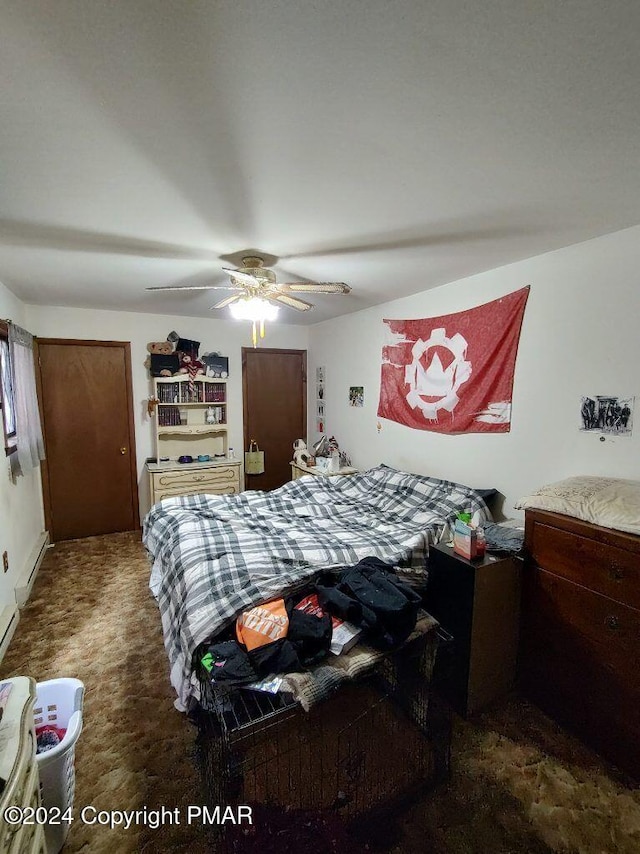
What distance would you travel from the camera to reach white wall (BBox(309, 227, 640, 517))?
6.31ft

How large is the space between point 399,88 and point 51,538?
15.2 feet

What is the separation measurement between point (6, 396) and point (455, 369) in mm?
3254

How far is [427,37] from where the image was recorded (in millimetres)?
857

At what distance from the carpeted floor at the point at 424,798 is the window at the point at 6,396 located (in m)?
1.34

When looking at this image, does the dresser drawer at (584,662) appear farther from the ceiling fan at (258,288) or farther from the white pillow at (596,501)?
the ceiling fan at (258,288)

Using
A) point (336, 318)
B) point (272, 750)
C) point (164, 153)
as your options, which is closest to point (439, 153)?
point (164, 153)

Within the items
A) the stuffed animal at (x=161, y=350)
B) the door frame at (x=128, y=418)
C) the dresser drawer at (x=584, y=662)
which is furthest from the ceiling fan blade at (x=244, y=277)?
the door frame at (x=128, y=418)

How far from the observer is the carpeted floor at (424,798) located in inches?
52.6

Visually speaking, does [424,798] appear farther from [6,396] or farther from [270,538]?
[6,396]

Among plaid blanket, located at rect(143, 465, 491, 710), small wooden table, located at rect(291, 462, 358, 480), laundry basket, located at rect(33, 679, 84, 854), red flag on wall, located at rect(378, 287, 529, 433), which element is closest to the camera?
laundry basket, located at rect(33, 679, 84, 854)

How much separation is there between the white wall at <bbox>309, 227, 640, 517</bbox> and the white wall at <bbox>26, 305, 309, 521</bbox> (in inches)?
83.7

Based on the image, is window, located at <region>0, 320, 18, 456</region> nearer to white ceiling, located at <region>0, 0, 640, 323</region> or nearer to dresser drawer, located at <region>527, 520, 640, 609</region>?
white ceiling, located at <region>0, 0, 640, 323</region>

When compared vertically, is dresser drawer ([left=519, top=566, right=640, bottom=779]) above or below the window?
below

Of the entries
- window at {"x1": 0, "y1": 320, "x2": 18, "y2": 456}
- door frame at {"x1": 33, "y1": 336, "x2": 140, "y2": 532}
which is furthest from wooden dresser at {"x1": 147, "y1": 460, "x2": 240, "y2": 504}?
window at {"x1": 0, "y1": 320, "x2": 18, "y2": 456}
